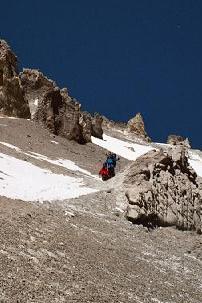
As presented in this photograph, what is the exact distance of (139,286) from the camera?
17.0 metres

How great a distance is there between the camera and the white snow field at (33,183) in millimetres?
25516

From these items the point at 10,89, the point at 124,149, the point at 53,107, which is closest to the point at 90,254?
the point at 10,89

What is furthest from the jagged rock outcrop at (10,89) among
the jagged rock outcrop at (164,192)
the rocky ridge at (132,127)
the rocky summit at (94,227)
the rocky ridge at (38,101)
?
the rocky ridge at (132,127)

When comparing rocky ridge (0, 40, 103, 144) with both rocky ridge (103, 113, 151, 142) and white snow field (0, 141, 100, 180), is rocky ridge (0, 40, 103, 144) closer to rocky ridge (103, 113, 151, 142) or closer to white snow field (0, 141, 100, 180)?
white snow field (0, 141, 100, 180)

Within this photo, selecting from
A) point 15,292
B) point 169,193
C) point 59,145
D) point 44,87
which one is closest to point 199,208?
point 169,193

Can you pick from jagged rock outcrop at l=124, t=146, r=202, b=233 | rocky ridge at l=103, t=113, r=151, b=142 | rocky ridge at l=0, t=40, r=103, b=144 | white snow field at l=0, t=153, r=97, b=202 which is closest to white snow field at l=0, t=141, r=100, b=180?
white snow field at l=0, t=153, r=97, b=202

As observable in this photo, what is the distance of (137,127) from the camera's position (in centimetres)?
10775

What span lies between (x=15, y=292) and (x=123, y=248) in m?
8.76

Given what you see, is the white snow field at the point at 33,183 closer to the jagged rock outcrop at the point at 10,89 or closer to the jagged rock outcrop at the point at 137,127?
the jagged rock outcrop at the point at 10,89

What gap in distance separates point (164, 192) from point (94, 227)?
25.2 feet

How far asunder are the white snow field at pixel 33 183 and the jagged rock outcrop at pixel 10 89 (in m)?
20.9

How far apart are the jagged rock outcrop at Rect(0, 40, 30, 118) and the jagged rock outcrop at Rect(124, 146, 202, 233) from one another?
27.5 m

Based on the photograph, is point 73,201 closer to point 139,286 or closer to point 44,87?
point 139,286

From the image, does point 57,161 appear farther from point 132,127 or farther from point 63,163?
point 132,127
